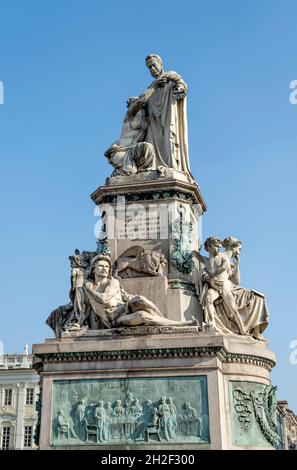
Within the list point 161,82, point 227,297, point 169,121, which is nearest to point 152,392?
point 227,297

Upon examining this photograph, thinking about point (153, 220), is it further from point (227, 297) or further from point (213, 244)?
point (227, 297)

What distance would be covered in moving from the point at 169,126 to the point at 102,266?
458cm

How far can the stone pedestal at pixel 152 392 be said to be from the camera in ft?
44.0

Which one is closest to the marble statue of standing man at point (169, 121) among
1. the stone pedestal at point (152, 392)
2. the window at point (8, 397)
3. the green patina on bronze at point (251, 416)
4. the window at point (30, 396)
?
the stone pedestal at point (152, 392)

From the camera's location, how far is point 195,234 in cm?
1709

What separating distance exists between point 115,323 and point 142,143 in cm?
512

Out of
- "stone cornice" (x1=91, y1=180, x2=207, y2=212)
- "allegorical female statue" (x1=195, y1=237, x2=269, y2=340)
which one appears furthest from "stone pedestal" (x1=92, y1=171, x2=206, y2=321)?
"allegorical female statue" (x1=195, y1=237, x2=269, y2=340)

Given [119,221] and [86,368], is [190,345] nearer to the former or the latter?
[86,368]

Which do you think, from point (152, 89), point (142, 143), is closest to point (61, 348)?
point (142, 143)

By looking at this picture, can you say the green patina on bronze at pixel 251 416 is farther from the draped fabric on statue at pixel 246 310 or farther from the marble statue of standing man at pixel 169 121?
the marble statue of standing man at pixel 169 121

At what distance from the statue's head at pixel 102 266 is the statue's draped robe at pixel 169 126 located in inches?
131

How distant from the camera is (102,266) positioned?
50.2 feet
